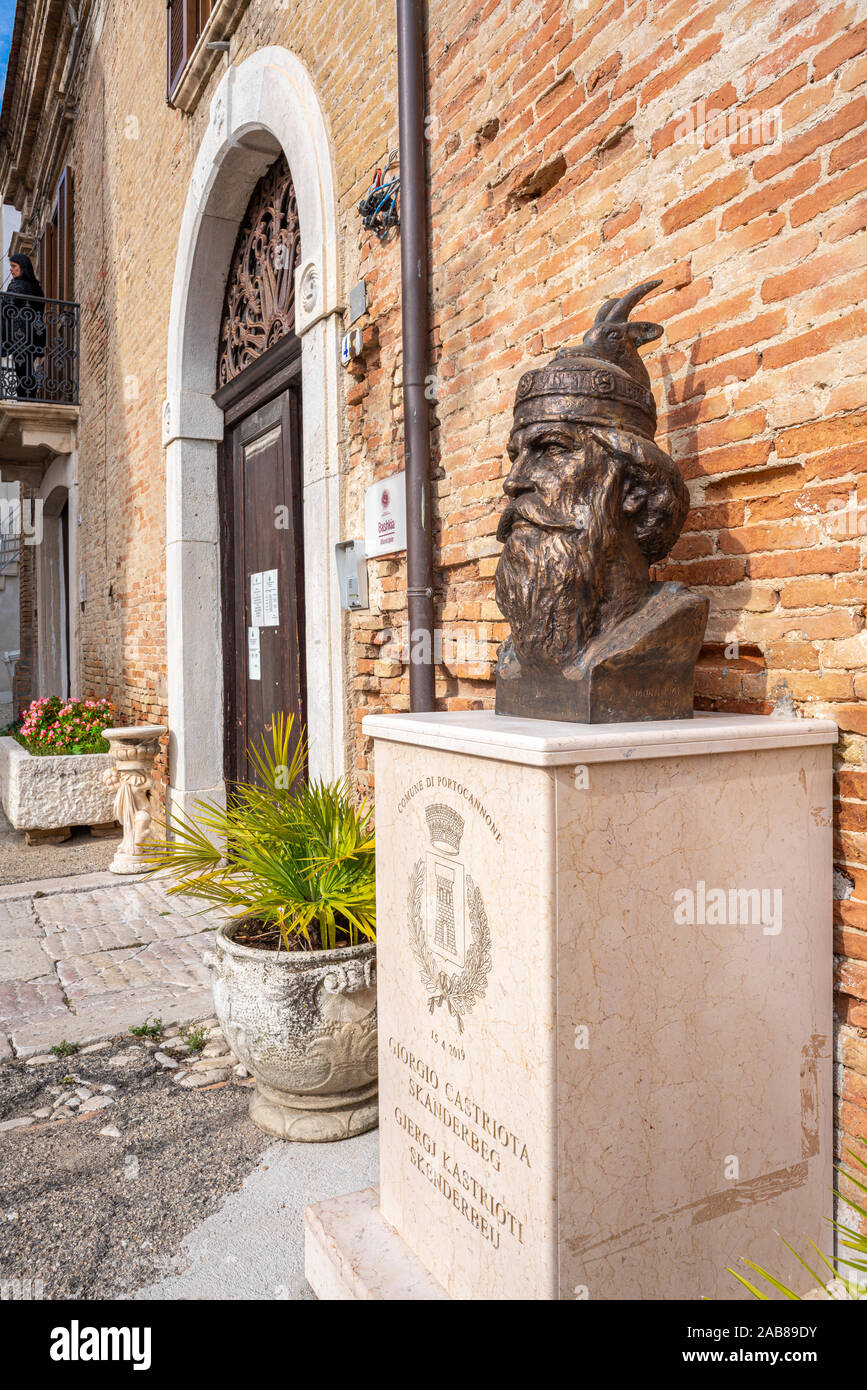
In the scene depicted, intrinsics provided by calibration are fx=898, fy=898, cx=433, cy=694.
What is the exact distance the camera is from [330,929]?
2.79 m

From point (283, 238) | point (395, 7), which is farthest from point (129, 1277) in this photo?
point (283, 238)

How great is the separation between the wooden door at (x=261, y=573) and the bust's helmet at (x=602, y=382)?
3153 mm

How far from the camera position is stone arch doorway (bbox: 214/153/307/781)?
5094 millimetres

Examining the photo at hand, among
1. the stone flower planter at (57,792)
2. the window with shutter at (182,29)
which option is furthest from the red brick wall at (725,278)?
the stone flower planter at (57,792)

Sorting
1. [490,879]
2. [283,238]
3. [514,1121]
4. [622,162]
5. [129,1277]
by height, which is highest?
[283,238]

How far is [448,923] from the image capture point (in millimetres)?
1865

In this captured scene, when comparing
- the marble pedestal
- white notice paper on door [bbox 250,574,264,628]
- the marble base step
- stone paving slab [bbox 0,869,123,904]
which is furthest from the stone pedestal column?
the marble pedestal

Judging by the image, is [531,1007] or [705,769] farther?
[705,769]

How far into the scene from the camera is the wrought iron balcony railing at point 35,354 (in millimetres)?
10188

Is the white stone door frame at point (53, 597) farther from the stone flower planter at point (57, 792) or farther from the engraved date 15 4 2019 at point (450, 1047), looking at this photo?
the engraved date 15 4 2019 at point (450, 1047)

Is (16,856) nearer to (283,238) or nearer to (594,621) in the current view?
(283,238)

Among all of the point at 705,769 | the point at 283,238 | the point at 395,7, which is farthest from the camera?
the point at 283,238

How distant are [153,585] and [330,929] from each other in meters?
5.10

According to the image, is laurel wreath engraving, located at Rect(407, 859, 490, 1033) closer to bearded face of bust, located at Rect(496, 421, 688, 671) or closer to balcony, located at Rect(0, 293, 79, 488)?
bearded face of bust, located at Rect(496, 421, 688, 671)
